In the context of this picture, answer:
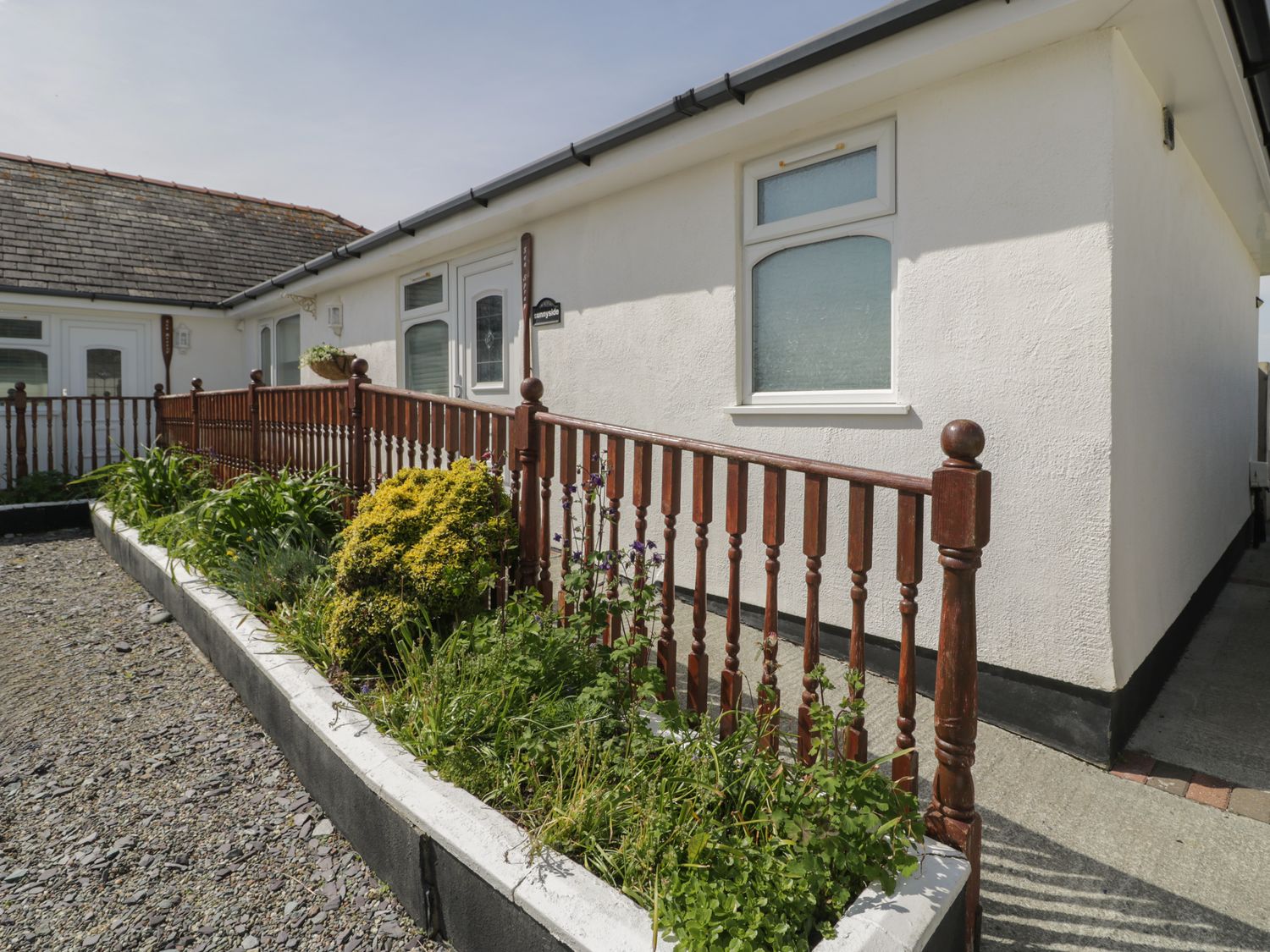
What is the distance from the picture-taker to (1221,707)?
3.48 m

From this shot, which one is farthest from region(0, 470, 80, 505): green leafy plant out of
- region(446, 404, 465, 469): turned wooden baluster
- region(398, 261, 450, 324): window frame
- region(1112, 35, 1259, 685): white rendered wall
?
region(1112, 35, 1259, 685): white rendered wall

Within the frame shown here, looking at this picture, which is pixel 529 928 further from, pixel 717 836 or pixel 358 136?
pixel 358 136

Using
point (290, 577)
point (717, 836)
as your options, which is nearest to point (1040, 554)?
point (717, 836)

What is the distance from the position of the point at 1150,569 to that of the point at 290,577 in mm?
4464

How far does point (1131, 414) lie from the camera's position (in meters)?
3.20

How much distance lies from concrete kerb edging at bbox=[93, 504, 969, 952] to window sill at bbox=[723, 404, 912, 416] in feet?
7.44

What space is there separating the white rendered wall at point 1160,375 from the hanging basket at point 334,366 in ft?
23.5

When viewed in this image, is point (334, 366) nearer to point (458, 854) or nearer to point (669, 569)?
point (669, 569)

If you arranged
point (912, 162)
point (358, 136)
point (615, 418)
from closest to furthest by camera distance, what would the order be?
1. point (912, 162)
2. point (615, 418)
3. point (358, 136)

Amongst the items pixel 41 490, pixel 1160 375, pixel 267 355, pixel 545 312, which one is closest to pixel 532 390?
pixel 545 312

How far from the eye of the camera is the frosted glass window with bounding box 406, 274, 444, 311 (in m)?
7.23

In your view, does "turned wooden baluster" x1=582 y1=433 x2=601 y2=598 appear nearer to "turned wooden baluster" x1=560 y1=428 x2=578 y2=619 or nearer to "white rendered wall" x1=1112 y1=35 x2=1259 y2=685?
"turned wooden baluster" x1=560 y1=428 x2=578 y2=619

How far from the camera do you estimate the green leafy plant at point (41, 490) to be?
8.17 m

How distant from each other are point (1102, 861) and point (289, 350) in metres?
11.0
